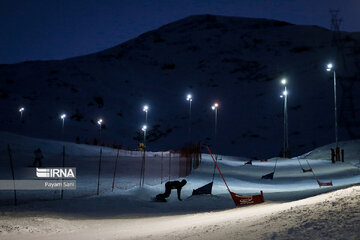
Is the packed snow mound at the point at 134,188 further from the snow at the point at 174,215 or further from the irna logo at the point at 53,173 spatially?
the irna logo at the point at 53,173

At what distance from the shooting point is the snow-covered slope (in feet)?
271

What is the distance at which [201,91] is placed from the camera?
4358 inches

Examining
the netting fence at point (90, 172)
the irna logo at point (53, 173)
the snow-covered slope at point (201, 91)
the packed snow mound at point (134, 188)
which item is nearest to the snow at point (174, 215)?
the packed snow mound at point (134, 188)

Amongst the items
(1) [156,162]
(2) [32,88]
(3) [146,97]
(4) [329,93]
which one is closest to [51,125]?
(2) [32,88]

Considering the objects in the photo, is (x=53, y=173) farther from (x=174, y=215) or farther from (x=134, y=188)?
(x=174, y=215)

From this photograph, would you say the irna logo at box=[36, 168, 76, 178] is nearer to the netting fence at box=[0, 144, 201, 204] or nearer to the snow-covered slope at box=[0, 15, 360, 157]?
the netting fence at box=[0, 144, 201, 204]

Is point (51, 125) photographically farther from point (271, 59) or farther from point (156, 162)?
point (271, 59)

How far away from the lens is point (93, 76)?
369 feet

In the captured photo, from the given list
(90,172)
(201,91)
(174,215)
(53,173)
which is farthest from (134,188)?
(201,91)

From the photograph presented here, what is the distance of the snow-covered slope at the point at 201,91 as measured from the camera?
3255 inches

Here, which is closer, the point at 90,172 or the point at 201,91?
the point at 90,172

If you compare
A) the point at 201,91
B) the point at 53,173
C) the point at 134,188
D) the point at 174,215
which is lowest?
the point at 174,215

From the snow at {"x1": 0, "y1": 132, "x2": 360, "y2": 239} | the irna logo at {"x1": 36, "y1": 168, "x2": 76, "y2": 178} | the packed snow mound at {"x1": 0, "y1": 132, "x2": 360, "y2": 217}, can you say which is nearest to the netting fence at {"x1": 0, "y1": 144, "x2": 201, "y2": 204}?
the packed snow mound at {"x1": 0, "y1": 132, "x2": 360, "y2": 217}

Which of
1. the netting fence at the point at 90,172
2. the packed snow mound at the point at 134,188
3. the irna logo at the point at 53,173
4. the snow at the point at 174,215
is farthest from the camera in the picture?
the irna logo at the point at 53,173
